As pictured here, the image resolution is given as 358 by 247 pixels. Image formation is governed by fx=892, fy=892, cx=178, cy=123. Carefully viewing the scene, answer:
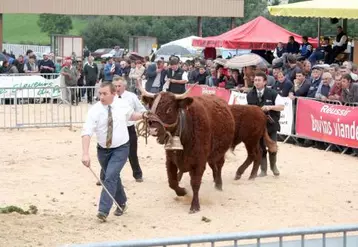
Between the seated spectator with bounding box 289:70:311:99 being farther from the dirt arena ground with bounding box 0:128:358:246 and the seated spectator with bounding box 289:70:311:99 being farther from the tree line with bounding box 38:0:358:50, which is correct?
the tree line with bounding box 38:0:358:50

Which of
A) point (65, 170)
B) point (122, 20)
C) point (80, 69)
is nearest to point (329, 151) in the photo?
point (65, 170)

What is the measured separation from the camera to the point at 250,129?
14062mm

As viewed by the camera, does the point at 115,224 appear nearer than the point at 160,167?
Yes

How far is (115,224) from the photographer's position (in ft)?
36.0

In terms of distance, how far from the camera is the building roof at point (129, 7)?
3794cm

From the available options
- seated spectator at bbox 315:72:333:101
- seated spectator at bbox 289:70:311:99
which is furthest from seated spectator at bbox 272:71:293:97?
seated spectator at bbox 315:72:333:101

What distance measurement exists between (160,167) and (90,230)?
214 inches

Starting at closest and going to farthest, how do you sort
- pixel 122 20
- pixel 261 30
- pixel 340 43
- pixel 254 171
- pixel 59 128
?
pixel 254 171 → pixel 59 128 → pixel 340 43 → pixel 261 30 → pixel 122 20

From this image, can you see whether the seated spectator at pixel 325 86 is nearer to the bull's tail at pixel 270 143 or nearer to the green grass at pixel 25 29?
the bull's tail at pixel 270 143

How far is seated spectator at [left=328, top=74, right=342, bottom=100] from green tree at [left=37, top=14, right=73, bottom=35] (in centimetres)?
5866

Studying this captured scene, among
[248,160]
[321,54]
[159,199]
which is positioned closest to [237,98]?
[321,54]

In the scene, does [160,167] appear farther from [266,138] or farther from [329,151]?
[329,151]

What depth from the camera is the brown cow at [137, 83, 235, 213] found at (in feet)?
38.3

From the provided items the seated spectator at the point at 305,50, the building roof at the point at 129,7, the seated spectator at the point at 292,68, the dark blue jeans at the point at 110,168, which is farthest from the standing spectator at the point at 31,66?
the dark blue jeans at the point at 110,168
